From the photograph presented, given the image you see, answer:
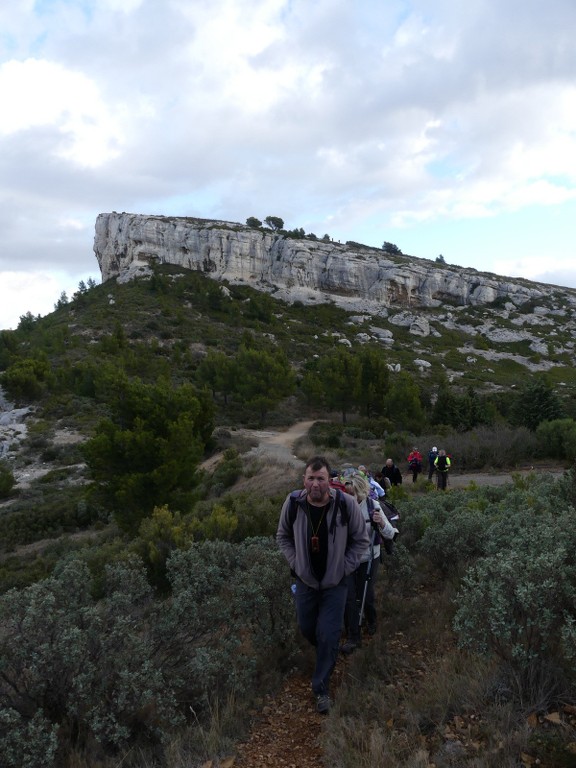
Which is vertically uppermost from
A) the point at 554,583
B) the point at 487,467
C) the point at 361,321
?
the point at 361,321

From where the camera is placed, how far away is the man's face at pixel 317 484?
3156 millimetres

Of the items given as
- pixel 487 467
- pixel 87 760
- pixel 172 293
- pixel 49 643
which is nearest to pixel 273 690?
pixel 87 760

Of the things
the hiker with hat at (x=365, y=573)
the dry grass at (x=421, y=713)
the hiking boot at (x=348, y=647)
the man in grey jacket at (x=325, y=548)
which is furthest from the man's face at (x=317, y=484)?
the hiking boot at (x=348, y=647)

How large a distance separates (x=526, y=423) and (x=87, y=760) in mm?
23706

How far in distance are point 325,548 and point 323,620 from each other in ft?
1.62

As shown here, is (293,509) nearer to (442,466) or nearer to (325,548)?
(325,548)

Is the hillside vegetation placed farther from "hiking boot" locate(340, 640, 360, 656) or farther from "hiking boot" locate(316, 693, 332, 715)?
"hiking boot" locate(340, 640, 360, 656)

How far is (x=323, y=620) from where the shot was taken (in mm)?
3248

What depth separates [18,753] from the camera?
259cm

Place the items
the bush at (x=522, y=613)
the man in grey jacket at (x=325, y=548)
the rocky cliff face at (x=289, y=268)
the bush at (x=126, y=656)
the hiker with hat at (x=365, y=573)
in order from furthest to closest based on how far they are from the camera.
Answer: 1. the rocky cliff face at (x=289, y=268)
2. the hiker with hat at (x=365, y=573)
3. the man in grey jacket at (x=325, y=548)
4. the bush at (x=126, y=656)
5. the bush at (x=522, y=613)

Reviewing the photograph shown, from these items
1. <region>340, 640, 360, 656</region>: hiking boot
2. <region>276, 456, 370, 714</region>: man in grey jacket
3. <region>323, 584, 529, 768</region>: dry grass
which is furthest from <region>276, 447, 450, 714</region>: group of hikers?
<region>340, 640, 360, 656</region>: hiking boot

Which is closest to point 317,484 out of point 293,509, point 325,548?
point 293,509

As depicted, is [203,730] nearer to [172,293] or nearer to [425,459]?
[425,459]

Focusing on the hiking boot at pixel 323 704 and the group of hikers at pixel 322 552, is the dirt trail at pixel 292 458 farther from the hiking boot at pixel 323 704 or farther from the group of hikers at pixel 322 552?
the hiking boot at pixel 323 704
